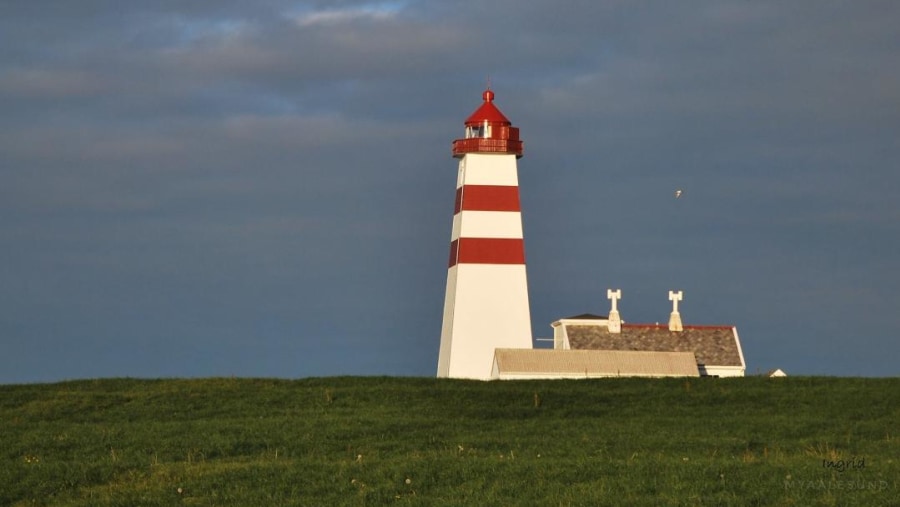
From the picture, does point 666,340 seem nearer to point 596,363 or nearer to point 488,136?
point 596,363

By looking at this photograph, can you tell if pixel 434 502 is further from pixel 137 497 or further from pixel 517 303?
pixel 517 303

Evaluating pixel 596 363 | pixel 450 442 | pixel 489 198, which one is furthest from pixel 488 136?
pixel 450 442

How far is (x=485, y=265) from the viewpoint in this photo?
51.5 metres

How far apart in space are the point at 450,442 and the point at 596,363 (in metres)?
20.4

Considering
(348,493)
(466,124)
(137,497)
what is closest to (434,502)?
(348,493)

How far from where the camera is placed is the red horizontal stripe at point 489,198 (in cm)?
5203

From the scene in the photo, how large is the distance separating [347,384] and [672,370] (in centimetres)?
1322

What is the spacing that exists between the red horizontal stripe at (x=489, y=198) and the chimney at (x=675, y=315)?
8.17 meters

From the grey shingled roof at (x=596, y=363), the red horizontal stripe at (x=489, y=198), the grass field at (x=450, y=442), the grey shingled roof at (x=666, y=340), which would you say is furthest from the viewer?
the grey shingled roof at (x=666, y=340)

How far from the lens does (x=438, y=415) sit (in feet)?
115

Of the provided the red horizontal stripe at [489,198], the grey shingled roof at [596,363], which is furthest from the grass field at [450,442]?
the red horizontal stripe at [489,198]

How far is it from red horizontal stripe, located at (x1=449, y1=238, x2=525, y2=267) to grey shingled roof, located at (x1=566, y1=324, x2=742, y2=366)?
4.08 m

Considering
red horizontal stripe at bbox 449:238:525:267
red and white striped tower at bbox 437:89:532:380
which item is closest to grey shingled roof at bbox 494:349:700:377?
red and white striped tower at bbox 437:89:532:380

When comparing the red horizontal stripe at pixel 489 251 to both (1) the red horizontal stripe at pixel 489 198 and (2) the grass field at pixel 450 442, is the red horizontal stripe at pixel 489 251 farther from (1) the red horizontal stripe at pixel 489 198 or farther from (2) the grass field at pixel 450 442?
(2) the grass field at pixel 450 442
